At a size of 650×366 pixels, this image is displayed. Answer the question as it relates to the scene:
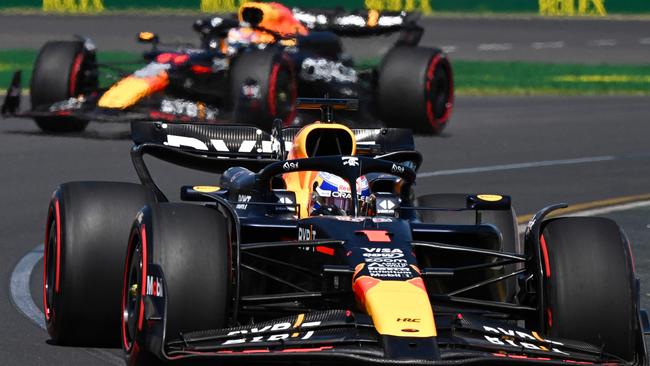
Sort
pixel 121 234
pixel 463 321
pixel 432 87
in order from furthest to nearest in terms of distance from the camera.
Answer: pixel 432 87 < pixel 121 234 < pixel 463 321

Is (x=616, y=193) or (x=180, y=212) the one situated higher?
(x=180, y=212)

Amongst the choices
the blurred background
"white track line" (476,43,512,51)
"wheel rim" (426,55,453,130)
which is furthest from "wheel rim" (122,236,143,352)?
"white track line" (476,43,512,51)

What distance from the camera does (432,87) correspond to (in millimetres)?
21016

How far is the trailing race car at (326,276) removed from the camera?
709 centimetres

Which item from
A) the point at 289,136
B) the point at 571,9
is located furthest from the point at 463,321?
the point at 571,9


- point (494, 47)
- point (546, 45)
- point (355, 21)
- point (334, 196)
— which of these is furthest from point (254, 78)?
point (546, 45)

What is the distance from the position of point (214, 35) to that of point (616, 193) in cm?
657

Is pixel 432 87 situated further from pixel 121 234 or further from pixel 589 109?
pixel 121 234

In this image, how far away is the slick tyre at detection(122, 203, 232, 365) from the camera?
733cm

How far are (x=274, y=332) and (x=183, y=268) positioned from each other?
20.9 inches

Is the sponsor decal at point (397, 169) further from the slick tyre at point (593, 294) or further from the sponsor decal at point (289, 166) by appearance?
the slick tyre at point (593, 294)

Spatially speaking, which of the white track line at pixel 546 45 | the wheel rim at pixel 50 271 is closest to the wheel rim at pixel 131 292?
the wheel rim at pixel 50 271

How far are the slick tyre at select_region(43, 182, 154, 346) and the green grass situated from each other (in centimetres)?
1742

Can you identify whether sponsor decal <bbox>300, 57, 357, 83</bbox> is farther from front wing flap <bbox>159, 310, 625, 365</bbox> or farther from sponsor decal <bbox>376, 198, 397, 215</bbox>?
front wing flap <bbox>159, 310, 625, 365</bbox>
